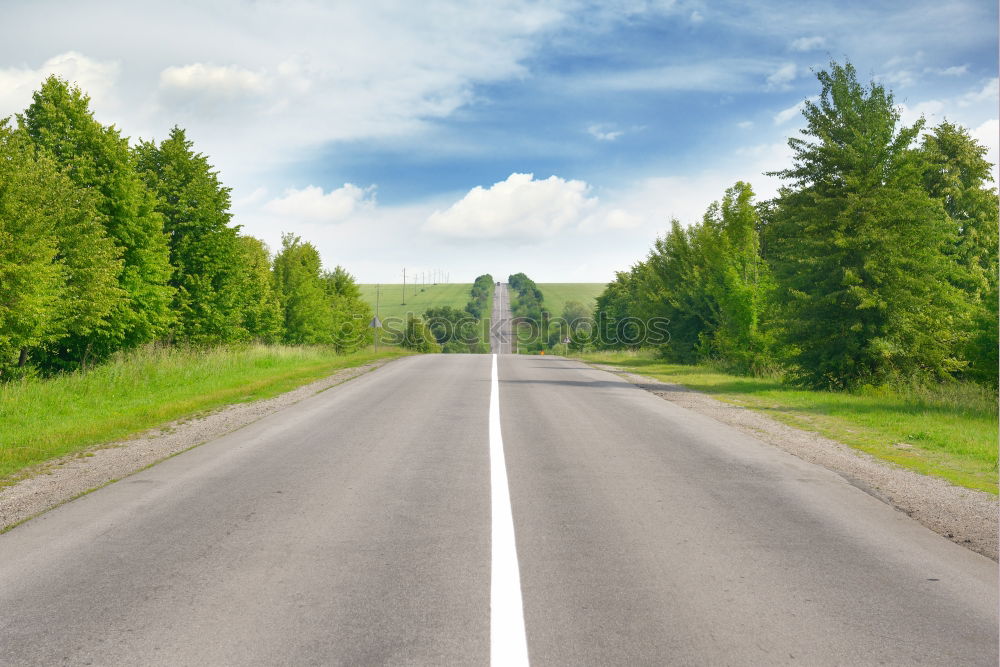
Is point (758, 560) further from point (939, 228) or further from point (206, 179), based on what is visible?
point (206, 179)

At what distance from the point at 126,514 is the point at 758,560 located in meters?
5.27

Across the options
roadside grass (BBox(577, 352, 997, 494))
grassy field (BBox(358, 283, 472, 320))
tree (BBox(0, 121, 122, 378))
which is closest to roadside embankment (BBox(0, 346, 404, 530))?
tree (BBox(0, 121, 122, 378))

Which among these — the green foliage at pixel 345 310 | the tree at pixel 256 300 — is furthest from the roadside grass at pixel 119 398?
the green foliage at pixel 345 310

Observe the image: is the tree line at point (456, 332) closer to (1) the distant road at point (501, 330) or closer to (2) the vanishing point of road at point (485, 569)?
(1) the distant road at point (501, 330)

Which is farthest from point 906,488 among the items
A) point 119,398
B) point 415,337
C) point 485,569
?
point 415,337

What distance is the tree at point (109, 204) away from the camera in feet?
75.3

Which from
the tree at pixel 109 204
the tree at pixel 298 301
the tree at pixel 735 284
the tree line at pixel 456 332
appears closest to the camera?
the tree at pixel 109 204

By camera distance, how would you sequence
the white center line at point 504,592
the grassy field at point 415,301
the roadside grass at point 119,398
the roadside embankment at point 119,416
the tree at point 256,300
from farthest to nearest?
the grassy field at point 415,301 → the tree at point 256,300 → the roadside grass at point 119,398 → the roadside embankment at point 119,416 → the white center line at point 504,592

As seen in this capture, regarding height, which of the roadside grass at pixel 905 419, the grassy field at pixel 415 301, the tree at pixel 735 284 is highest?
the grassy field at pixel 415 301

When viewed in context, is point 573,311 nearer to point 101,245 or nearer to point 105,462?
point 101,245

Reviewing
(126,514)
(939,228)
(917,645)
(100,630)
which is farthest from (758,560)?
(939,228)

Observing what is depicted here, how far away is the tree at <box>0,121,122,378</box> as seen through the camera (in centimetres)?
1520

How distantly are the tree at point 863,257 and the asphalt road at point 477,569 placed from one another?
36.5 feet

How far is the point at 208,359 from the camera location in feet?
78.8
